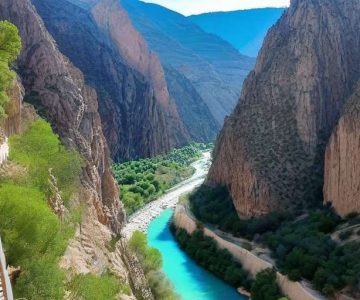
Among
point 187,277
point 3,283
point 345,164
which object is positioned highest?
point 3,283

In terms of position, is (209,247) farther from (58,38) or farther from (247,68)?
(247,68)

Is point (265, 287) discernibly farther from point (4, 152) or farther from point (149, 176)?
point (149, 176)

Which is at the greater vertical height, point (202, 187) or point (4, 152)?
point (4, 152)

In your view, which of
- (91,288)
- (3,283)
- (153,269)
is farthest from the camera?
(153,269)

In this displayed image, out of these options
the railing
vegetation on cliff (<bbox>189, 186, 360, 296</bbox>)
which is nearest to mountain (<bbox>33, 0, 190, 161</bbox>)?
vegetation on cliff (<bbox>189, 186, 360, 296</bbox>)

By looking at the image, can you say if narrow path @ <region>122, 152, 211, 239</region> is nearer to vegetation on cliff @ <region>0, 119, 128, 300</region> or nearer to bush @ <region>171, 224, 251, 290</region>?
bush @ <region>171, 224, 251, 290</region>

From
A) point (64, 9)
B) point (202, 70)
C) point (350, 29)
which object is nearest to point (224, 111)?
point (202, 70)

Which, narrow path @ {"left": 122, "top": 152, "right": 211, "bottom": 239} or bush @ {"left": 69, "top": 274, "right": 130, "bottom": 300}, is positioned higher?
bush @ {"left": 69, "top": 274, "right": 130, "bottom": 300}


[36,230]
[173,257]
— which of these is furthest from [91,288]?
[173,257]
